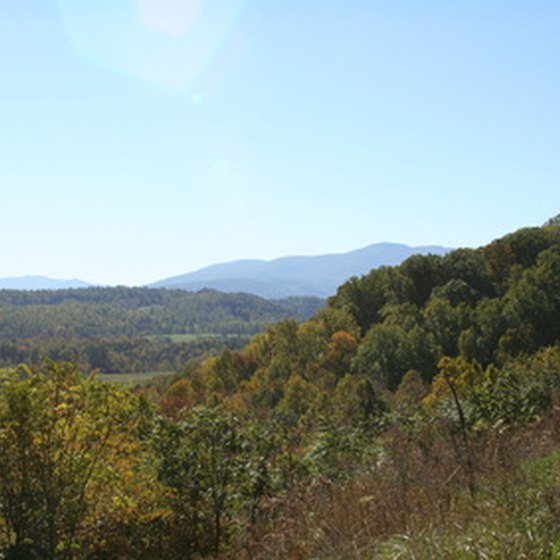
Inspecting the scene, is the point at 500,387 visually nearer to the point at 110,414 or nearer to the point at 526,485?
the point at 526,485

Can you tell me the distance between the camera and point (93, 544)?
22.8 feet

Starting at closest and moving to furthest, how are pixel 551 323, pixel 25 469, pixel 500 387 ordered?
pixel 25 469 → pixel 500 387 → pixel 551 323

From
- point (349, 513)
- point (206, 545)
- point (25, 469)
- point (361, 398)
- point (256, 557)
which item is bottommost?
point (361, 398)

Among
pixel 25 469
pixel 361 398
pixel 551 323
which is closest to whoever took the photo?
pixel 25 469

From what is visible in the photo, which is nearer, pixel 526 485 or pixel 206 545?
pixel 526 485

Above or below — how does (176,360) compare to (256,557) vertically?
below

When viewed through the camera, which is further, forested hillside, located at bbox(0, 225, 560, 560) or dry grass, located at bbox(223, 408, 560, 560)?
forested hillside, located at bbox(0, 225, 560, 560)

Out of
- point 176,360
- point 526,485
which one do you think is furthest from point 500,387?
point 176,360

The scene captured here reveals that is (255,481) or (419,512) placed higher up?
(419,512)

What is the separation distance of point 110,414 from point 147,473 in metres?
1.01

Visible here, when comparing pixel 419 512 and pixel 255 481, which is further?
pixel 255 481

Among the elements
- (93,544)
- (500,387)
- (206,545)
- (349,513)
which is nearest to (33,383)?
(93,544)

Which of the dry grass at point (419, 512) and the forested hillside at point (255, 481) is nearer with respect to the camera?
the dry grass at point (419, 512)

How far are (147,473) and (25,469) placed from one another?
1.57m
